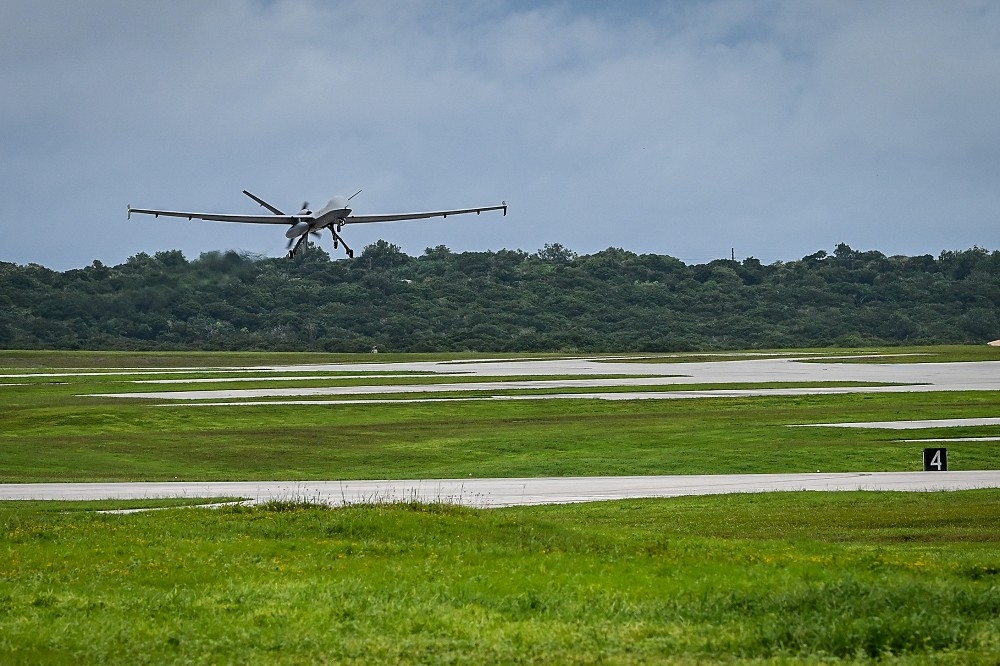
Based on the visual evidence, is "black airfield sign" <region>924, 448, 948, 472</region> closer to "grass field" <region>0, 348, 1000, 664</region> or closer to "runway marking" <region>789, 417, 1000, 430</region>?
"grass field" <region>0, 348, 1000, 664</region>

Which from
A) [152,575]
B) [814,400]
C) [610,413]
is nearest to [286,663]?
[152,575]

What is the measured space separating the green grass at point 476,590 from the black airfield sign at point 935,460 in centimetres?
1204

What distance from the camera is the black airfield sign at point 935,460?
37250mm

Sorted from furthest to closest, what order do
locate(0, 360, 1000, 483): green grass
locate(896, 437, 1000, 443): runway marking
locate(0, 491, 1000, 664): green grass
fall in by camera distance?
1. locate(896, 437, 1000, 443): runway marking
2. locate(0, 360, 1000, 483): green grass
3. locate(0, 491, 1000, 664): green grass

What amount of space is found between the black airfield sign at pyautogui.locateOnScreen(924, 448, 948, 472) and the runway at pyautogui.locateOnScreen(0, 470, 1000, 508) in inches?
13.3

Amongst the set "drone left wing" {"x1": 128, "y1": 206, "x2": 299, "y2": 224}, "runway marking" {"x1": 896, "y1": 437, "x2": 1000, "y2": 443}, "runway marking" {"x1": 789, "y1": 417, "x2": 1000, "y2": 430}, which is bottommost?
"runway marking" {"x1": 896, "y1": 437, "x2": 1000, "y2": 443}

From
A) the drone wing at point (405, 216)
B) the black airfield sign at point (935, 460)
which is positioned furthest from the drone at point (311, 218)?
the black airfield sign at point (935, 460)

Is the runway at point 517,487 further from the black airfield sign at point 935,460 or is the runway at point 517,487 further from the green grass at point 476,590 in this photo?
the green grass at point 476,590

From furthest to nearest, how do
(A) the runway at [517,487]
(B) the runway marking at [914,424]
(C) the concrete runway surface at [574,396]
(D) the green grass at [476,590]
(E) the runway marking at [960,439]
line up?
(B) the runway marking at [914,424] < (E) the runway marking at [960,439] < (C) the concrete runway surface at [574,396] < (A) the runway at [517,487] < (D) the green grass at [476,590]

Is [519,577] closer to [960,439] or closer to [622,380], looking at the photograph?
[960,439]

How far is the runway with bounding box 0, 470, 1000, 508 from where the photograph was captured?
32625 millimetres

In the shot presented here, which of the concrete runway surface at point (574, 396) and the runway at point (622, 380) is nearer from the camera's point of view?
the concrete runway surface at point (574, 396)

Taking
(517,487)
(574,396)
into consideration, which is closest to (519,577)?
(517,487)

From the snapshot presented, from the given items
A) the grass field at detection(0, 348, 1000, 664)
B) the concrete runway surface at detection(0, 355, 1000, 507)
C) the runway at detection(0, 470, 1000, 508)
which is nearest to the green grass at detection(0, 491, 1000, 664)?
the grass field at detection(0, 348, 1000, 664)
